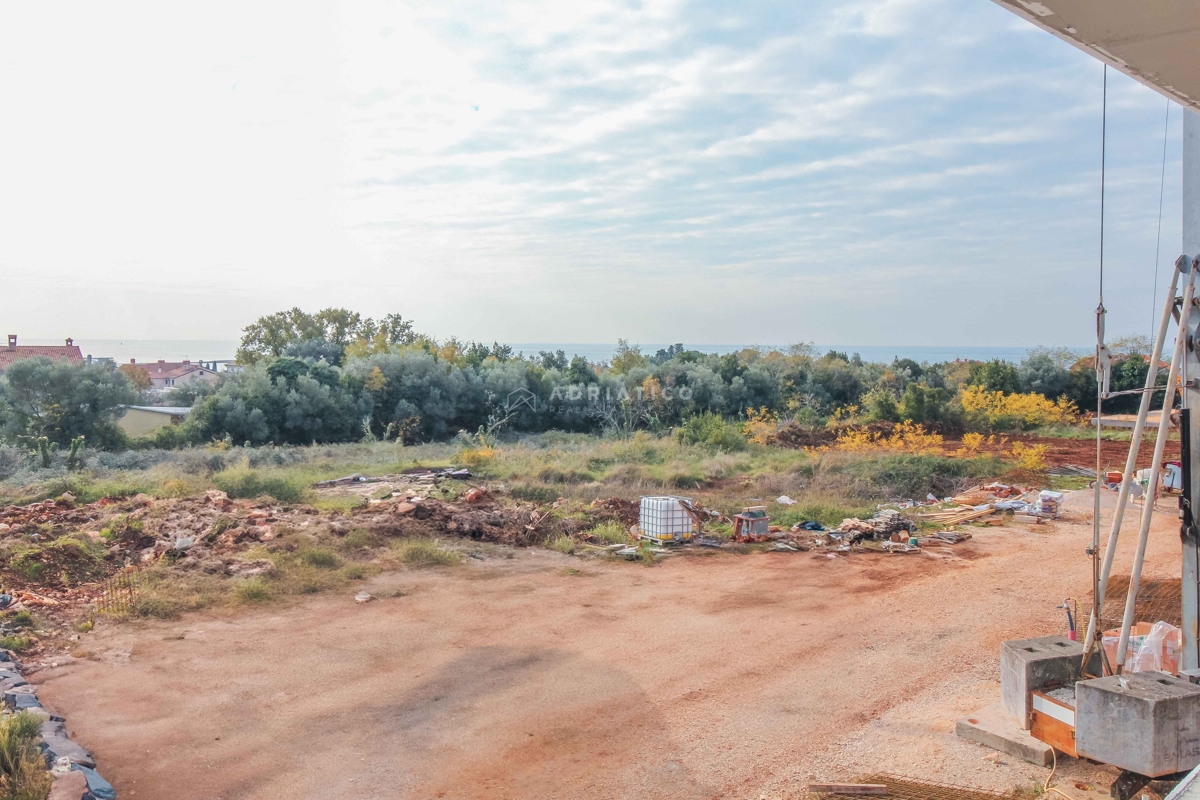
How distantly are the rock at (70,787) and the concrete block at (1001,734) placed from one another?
555 cm

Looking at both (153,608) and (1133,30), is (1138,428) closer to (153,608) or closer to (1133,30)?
(1133,30)

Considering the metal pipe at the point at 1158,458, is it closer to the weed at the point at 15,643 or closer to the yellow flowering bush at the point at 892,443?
the weed at the point at 15,643

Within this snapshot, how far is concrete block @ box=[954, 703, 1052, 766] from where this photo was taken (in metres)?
5.06

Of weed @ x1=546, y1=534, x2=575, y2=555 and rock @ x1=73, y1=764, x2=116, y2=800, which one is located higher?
weed @ x1=546, y1=534, x2=575, y2=555

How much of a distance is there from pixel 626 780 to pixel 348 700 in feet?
8.58

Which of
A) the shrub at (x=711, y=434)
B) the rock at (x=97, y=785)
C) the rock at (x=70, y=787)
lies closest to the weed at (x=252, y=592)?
the rock at (x=97, y=785)

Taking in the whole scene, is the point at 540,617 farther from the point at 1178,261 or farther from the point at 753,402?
the point at 753,402

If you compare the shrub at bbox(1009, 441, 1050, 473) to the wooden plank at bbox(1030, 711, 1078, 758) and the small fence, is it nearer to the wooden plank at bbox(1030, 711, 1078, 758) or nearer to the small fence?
the wooden plank at bbox(1030, 711, 1078, 758)

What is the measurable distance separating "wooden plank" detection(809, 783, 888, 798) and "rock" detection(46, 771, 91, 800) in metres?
4.31

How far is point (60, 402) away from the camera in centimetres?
2203

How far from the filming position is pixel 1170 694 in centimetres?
425

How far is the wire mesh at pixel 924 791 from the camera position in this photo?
4.70 meters

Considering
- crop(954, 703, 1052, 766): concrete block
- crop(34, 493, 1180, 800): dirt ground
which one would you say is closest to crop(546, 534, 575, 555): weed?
crop(34, 493, 1180, 800): dirt ground

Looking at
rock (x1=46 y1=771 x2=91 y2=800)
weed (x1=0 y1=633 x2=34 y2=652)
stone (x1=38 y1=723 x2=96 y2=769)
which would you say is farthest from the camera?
weed (x1=0 y1=633 x2=34 y2=652)
